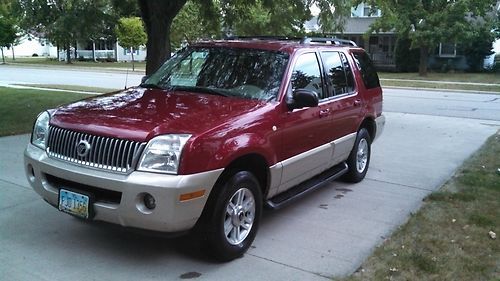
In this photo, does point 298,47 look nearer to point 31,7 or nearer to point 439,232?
point 439,232

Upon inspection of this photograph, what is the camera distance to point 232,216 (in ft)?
14.0

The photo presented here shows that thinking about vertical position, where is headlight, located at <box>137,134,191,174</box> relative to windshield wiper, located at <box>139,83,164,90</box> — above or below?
below

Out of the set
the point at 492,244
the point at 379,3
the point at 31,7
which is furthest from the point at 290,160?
the point at 31,7

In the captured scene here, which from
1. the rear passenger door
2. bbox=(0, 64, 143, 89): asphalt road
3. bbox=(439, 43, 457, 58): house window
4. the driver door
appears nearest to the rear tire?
the rear passenger door

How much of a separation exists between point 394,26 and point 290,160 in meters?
27.3

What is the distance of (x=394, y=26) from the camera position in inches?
1185

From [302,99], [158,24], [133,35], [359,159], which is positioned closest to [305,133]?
[302,99]

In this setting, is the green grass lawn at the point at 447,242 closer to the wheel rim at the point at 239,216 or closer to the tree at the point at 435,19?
the wheel rim at the point at 239,216

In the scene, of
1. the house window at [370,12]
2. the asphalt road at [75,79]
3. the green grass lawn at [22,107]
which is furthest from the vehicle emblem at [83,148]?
the house window at [370,12]

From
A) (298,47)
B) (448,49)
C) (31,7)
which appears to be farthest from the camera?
(448,49)

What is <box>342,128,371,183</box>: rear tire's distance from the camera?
21.9 ft

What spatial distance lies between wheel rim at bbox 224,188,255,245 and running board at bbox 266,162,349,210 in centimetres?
37

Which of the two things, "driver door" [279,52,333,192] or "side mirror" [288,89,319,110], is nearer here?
"side mirror" [288,89,319,110]

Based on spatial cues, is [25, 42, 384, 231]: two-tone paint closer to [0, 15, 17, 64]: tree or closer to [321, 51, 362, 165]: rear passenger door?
[321, 51, 362, 165]: rear passenger door
